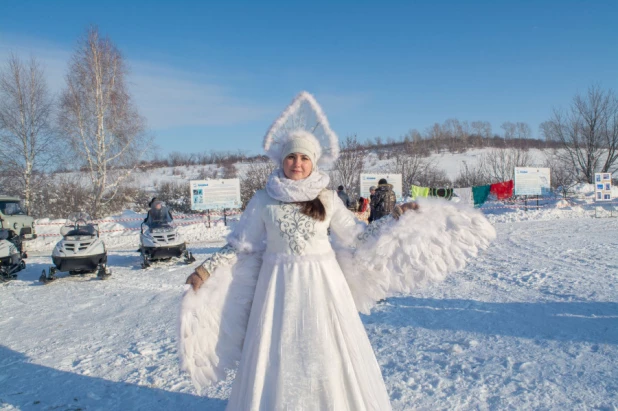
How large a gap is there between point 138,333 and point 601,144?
36379 mm

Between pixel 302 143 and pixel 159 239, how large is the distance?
8607mm

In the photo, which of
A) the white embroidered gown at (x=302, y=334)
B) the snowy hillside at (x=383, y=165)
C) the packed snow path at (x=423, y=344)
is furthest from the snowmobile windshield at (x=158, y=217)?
the snowy hillside at (x=383, y=165)

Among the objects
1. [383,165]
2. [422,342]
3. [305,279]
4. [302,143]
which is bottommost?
[422,342]

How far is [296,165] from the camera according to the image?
2.70 metres

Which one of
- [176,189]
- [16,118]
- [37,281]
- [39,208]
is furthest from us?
[176,189]

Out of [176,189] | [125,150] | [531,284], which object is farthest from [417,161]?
[531,284]

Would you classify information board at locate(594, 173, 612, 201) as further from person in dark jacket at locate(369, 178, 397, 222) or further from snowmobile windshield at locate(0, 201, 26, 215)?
snowmobile windshield at locate(0, 201, 26, 215)

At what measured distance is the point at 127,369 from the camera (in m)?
4.22

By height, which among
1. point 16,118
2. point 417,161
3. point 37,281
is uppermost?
point 16,118

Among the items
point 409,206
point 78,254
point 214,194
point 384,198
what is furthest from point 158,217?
point 409,206

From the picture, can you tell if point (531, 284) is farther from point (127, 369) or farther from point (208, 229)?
point (208, 229)

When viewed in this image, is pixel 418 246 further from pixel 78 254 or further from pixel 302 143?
pixel 78 254

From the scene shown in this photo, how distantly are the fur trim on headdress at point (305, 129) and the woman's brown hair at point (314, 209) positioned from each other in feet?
1.24

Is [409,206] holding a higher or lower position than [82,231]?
higher
